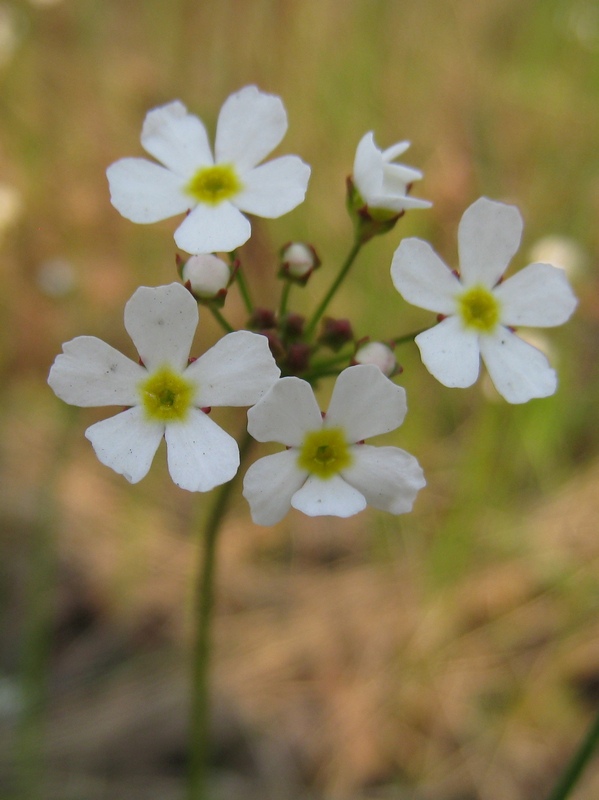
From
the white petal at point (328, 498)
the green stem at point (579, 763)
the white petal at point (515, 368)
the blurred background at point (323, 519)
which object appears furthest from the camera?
the blurred background at point (323, 519)

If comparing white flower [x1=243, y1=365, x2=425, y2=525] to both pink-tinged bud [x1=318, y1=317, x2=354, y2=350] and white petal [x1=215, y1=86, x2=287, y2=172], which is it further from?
white petal [x1=215, y1=86, x2=287, y2=172]

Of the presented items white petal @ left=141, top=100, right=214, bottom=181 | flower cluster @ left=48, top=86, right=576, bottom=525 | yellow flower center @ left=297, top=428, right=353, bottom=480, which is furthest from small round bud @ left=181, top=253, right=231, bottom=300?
yellow flower center @ left=297, top=428, right=353, bottom=480

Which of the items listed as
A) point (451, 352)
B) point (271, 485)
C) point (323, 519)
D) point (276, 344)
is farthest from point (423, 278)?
point (323, 519)

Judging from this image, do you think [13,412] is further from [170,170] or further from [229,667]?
[170,170]

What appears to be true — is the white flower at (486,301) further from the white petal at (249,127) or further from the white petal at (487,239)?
the white petal at (249,127)

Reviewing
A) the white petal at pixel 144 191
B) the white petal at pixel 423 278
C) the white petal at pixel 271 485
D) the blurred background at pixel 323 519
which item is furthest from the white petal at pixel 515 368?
the blurred background at pixel 323 519

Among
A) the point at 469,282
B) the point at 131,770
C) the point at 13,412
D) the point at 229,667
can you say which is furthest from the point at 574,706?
the point at 13,412
